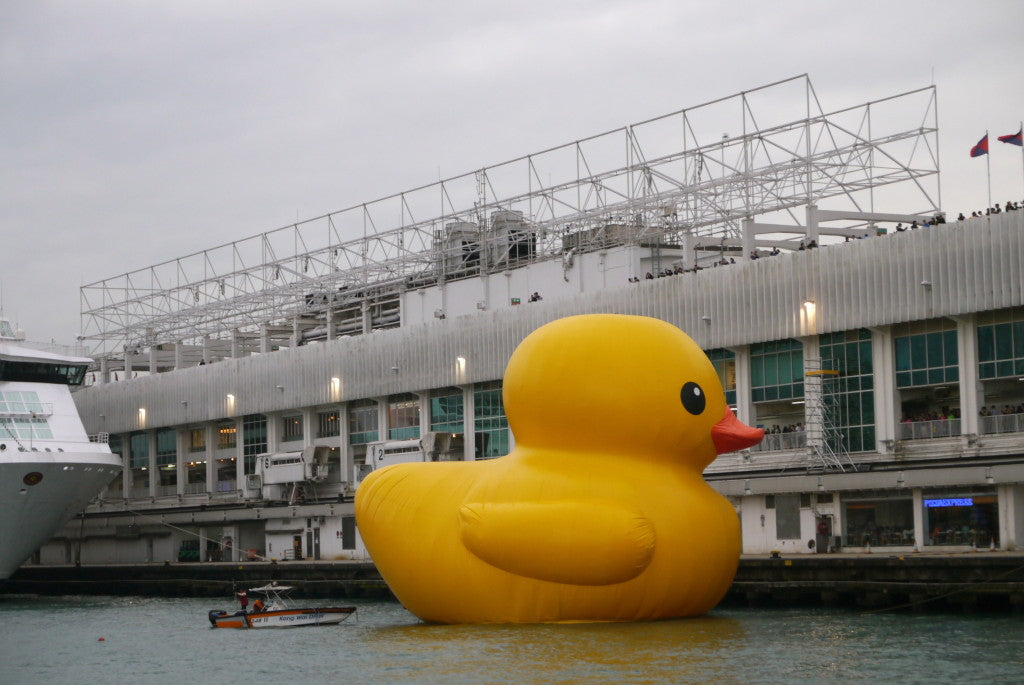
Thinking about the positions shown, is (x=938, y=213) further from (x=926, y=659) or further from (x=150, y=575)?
(x=150, y=575)

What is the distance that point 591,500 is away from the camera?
103 feet

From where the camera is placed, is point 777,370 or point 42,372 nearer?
point 777,370

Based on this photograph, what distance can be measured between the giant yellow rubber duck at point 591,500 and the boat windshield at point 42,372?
3788 cm

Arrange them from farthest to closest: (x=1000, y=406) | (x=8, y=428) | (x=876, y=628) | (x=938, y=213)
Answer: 1. (x=8, y=428)
2. (x=938, y=213)
3. (x=1000, y=406)
4. (x=876, y=628)

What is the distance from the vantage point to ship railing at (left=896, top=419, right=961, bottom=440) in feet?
161

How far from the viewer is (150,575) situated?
69.8m

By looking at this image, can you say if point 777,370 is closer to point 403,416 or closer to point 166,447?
point 403,416

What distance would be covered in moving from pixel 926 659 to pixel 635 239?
38.9 meters

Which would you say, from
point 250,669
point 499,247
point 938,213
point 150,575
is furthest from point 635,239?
point 250,669

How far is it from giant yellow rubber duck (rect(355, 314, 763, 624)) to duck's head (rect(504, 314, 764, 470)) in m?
0.03

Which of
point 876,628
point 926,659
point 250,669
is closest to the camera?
point 926,659

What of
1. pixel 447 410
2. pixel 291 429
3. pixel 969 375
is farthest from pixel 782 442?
pixel 291 429

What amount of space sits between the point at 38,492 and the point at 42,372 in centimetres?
813

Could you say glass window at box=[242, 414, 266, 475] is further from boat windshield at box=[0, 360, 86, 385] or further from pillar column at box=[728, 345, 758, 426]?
pillar column at box=[728, 345, 758, 426]
